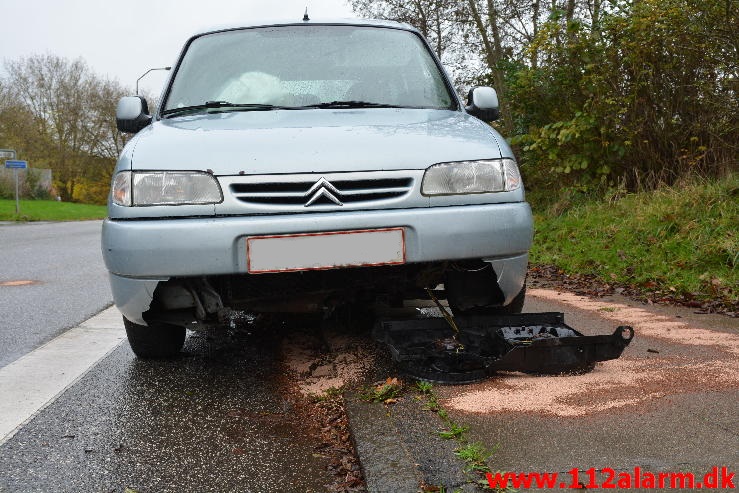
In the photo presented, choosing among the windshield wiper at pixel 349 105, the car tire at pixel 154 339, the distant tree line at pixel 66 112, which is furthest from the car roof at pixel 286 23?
the distant tree line at pixel 66 112

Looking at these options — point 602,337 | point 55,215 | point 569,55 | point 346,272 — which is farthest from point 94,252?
point 55,215

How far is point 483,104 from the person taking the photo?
14.3ft

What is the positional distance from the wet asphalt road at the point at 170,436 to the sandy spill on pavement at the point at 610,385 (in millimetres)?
720

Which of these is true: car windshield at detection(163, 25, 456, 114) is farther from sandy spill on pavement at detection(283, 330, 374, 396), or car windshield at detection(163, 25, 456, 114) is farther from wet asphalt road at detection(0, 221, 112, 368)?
wet asphalt road at detection(0, 221, 112, 368)

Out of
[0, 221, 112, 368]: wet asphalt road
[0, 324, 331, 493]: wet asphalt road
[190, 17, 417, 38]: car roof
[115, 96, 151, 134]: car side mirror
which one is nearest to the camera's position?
[0, 324, 331, 493]: wet asphalt road

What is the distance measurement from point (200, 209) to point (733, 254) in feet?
14.3

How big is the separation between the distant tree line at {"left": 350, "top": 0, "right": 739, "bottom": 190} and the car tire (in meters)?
6.08

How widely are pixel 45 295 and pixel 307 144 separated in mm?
4489

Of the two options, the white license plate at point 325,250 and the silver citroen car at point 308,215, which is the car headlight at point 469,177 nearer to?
the silver citroen car at point 308,215

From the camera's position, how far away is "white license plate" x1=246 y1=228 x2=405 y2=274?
9.84 feet

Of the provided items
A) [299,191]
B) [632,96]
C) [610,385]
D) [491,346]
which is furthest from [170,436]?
[632,96]

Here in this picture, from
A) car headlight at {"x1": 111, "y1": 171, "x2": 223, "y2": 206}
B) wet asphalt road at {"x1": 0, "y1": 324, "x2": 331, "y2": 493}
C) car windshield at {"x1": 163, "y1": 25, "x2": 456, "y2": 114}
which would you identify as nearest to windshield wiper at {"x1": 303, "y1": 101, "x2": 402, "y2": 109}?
car windshield at {"x1": 163, "y1": 25, "x2": 456, "y2": 114}

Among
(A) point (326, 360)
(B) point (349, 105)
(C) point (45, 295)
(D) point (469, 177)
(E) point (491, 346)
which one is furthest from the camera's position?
(C) point (45, 295)

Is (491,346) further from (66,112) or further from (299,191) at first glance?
(66,112)
